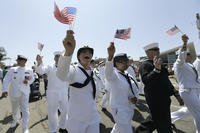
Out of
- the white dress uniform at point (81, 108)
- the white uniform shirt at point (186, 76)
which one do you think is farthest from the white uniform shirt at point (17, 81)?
the white dress uniform at point (81, 108)

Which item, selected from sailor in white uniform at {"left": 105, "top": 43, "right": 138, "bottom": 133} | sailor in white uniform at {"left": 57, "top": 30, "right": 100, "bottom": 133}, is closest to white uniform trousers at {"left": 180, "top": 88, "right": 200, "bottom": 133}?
sailor in white uniform at {"left": 105, "top": 43, "right": 138, "bottom": 133}

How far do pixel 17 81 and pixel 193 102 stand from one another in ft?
17.2

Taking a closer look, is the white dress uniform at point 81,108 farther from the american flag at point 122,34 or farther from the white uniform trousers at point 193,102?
the white uniform trousers at point 193,102

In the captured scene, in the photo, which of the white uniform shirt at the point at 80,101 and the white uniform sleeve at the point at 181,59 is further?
the white uniform sleeve at the point at 181,59

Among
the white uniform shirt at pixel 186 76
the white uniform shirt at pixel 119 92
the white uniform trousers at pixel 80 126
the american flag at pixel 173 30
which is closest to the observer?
the white uniform trousers at pixel 80 126

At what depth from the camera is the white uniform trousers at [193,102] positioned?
7.10 metres

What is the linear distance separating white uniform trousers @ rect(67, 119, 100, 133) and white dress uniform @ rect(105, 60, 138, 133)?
1.05 metres

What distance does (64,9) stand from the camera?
4699 millimetres

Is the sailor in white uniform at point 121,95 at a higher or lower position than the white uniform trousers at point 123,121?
higher

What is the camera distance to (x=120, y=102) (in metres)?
6.01

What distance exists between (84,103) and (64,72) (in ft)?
2.94

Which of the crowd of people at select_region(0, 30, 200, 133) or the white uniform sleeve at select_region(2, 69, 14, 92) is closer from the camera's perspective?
the crowd of people at select_region(0, 30, 200, 133)

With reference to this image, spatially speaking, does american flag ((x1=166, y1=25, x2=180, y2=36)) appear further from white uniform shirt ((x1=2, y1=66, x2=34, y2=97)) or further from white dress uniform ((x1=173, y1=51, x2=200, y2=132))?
white uniform shirt ((x1=2, y1=66, x2=34, y2=97))

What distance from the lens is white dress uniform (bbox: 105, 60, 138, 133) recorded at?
587 cm
